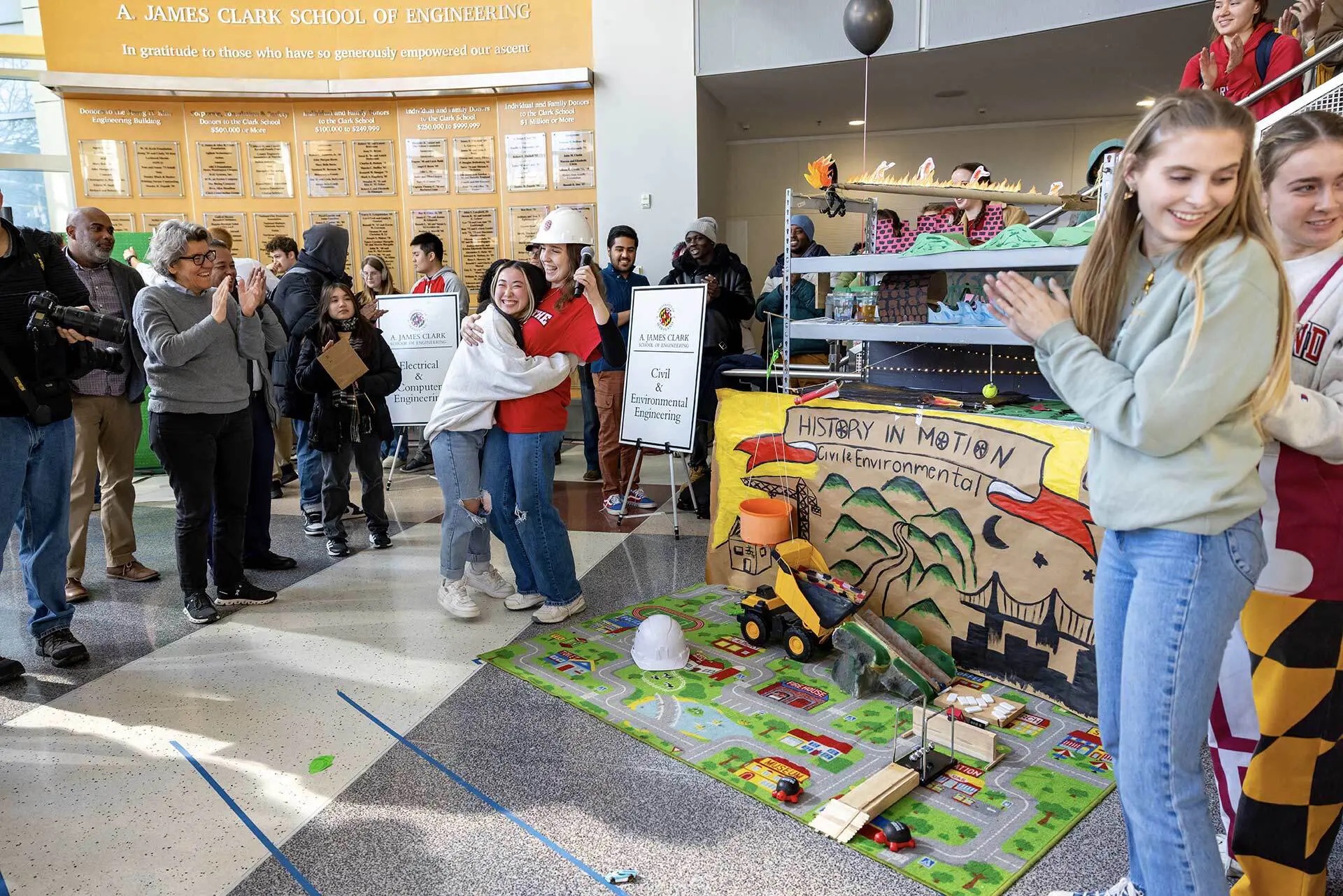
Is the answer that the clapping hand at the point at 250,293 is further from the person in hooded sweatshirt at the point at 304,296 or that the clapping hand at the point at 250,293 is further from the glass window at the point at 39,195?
the glass window at the point at 39,195

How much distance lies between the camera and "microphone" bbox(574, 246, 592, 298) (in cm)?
363

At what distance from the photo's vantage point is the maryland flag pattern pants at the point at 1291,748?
1670 millimetres

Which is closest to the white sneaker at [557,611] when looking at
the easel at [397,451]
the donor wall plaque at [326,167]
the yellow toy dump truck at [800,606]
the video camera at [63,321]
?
the yellow toy dump truck at [800,606]

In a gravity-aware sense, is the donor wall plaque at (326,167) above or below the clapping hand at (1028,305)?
above

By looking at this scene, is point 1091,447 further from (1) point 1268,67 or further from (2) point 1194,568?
(1) point 1268,67

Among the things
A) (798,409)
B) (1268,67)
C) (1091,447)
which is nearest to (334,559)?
(798,409)

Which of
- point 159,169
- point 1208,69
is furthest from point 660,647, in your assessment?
point 159,169

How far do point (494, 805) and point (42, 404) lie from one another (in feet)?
7.11

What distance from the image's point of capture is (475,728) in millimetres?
2766

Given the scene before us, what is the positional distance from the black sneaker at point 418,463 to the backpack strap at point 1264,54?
18.7ft

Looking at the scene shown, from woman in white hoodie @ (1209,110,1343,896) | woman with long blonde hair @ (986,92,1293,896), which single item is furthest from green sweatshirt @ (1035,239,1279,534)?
woman in white hoodie @ (1209,110,1343,896)

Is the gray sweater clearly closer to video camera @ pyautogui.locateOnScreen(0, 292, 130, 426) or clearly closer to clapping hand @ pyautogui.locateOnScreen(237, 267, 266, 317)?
clapping hand @ pyautogui.locateOnScreen(237, 267, 266, 317)

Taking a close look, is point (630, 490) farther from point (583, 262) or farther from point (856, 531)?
point (856, 531)

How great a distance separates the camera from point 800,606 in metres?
3.15
